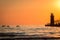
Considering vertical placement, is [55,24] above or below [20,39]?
above

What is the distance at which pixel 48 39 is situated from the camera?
21.0 m

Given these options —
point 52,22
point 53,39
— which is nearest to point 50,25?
point 52,22

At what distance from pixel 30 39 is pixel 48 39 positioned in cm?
143

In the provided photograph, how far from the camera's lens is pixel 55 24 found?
66938 millimetres

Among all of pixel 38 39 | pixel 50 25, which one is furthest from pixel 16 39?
pixel 50 25

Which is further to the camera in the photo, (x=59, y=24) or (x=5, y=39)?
(x=59, y=24)

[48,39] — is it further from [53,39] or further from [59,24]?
[59,24]

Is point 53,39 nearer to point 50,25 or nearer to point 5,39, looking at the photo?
point 5,39

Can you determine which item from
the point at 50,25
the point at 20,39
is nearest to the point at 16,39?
the point at 20,39

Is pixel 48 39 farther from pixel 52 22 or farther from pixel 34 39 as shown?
pixel 52 22

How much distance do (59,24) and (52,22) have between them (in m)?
2.64

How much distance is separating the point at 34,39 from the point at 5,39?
7.57 feet

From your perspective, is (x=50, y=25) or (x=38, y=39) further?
(x=50, y=25)

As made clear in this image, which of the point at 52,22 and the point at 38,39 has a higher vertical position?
the point at 52,22
